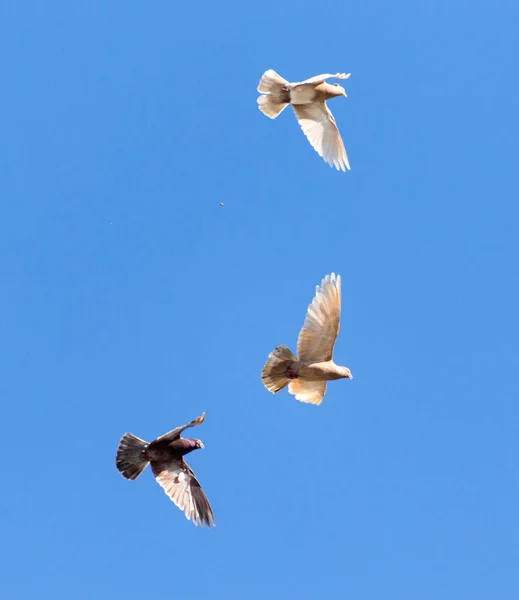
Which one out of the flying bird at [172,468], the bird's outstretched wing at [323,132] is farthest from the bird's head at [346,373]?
the bird's outstretched wing at [323,132]

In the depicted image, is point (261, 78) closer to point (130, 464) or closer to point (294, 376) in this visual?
point (294, 376)

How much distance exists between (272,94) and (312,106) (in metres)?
0.73

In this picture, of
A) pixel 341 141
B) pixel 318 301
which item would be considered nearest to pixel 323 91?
pixel 341 141

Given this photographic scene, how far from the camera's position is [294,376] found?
14.9 m

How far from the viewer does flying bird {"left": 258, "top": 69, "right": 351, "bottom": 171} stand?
1633 centimetres

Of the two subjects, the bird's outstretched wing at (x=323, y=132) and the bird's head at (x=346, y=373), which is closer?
the bird's head at (x=346, y=373)

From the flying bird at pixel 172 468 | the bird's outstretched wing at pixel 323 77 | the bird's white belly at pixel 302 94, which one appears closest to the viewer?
the flying bird at pixel 172 468

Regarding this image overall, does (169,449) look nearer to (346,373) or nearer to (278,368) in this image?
(278,368)

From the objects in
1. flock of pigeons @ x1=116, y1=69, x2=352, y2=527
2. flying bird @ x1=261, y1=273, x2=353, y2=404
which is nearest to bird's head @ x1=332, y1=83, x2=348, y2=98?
flock of pigeons @ x1=116, y1=69, x2=352, y2=527

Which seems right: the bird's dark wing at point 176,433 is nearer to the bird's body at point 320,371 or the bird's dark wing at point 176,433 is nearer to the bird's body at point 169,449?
the bird's body at point 169,449

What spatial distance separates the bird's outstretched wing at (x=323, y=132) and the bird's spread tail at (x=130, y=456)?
572 cm

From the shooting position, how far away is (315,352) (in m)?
14.8

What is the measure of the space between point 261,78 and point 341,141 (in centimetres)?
176

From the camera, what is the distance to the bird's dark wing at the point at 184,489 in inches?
585
